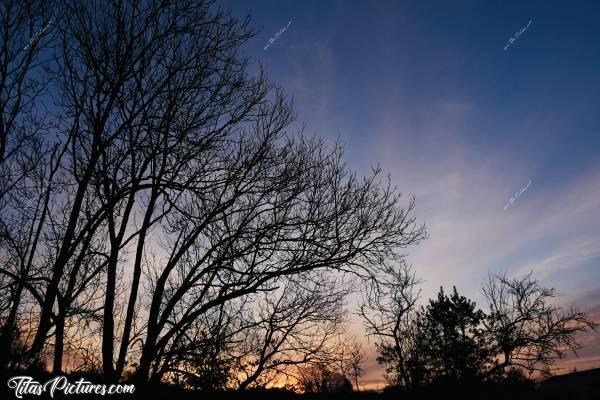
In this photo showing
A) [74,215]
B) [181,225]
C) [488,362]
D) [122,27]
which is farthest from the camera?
[488,362]

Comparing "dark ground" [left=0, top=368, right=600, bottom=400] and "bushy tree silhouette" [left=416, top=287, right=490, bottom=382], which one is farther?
"bushy tree silhouette" [left=416, top=287, right=490, bottom=382]

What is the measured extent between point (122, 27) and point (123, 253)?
4672mm

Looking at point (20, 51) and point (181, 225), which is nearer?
point (20, 51)

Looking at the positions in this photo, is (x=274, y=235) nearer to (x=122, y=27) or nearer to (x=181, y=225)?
(x=181, y=225)

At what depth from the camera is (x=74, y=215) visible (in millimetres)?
5949

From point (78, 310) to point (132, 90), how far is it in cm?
514

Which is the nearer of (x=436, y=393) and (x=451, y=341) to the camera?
(x=436, y=393)

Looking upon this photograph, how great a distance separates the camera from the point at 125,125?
23.1ft

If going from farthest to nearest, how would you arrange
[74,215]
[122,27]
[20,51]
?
[122,27] → [20,51] → [74,215]

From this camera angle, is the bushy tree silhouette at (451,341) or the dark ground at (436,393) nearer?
the dark ground at (436,393)

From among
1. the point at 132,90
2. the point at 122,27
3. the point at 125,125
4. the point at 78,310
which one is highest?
the point at 122,27

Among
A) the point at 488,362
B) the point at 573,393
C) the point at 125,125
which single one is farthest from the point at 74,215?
the point at 488,362

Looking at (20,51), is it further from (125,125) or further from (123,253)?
(123,253)

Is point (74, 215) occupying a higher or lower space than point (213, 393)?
higher
